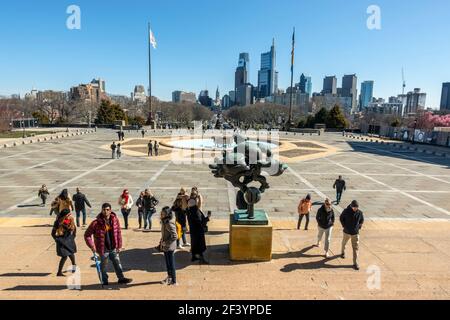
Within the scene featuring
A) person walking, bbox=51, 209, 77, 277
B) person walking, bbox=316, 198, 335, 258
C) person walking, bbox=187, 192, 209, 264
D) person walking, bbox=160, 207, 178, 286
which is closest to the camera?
person walking, bbox=160, 207, 178, 286

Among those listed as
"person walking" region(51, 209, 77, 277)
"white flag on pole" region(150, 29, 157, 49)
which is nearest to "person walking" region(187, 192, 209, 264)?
"person walking" region(51, 209, 77, 277)

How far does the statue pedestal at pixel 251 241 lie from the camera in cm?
750

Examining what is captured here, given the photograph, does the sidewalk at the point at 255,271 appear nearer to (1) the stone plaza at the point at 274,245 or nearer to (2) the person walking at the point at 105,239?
(1) the stone plaza at the point at 274,245

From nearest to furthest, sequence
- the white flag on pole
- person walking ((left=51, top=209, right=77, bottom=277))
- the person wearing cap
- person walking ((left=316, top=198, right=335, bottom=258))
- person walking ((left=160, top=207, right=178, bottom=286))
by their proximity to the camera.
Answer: person walking ((left=160, top=207, right=178, bottom=286)) → person walking ((left=51, top=209, right=77, bottom=277)) → the person wearing cap → person walking ((left=316, top=198, right=335, bottom=258)) → the white flag on pole

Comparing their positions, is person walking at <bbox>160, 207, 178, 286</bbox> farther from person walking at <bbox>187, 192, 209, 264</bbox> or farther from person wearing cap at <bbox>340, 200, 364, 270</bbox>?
person wearing cap at <bbox>340, 200, 364, 270</bbox>

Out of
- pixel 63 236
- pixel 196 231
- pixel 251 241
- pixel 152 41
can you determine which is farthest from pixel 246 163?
pixel 152 41

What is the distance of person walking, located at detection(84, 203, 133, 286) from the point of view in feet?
20.3

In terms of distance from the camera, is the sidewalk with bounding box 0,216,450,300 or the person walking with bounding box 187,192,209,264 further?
the person walking with bounding box 187,192,209,264

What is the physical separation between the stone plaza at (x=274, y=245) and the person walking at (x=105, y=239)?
365 millimetres

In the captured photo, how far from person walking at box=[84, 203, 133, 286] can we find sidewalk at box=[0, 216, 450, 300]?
0.35m

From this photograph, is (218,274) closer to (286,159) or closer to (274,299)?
(274,299)

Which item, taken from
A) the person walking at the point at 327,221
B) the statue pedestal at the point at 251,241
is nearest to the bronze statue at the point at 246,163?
the statue pedestal at the point at 251,241

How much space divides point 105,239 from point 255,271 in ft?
10.0

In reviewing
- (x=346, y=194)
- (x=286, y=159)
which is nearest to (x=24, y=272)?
(x=346, y=194)
